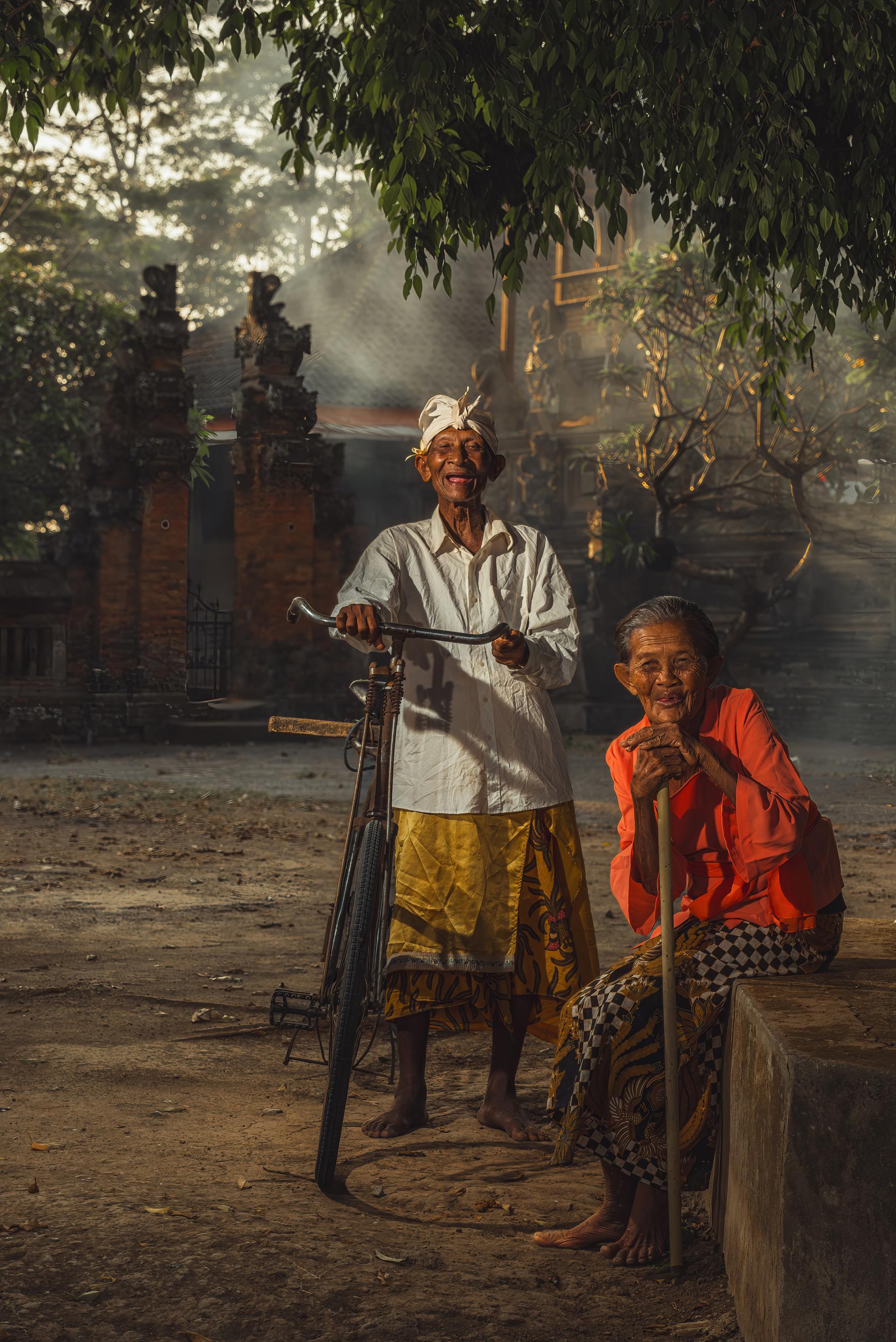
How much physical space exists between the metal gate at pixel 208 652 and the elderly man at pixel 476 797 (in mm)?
15520

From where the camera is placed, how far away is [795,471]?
1856 cm

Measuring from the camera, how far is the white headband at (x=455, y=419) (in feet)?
13.0

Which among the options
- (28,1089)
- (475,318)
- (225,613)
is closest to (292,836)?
(28,1089)

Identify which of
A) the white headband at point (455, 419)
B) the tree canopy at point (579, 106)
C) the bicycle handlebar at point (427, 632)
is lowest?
the bicycle handlebar at point (427, 632)

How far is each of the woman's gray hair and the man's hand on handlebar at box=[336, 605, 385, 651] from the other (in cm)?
66

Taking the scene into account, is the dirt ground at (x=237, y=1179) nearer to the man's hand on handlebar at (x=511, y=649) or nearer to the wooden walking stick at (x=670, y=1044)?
the wooden walking stick at (x=670, y=1044)

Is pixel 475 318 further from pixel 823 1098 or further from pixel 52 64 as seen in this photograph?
pixel 823 1098

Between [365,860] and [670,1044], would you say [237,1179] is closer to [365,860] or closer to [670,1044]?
[365,860]

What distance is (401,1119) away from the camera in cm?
389

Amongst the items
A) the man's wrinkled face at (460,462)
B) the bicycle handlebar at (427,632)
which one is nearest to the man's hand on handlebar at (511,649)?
the bicycle handlebar at (427,632)

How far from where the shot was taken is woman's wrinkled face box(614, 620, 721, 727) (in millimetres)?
3188

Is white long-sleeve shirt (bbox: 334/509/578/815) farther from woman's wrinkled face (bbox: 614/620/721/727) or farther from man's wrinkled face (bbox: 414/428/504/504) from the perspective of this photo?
woman's wrinkled face (bbox: 614/620/721/727)

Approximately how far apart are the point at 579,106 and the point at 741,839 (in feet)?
9.59

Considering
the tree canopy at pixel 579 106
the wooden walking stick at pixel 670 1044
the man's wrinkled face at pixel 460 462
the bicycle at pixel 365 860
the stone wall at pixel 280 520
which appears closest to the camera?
the wooden walking stick at pixel 670 1044
